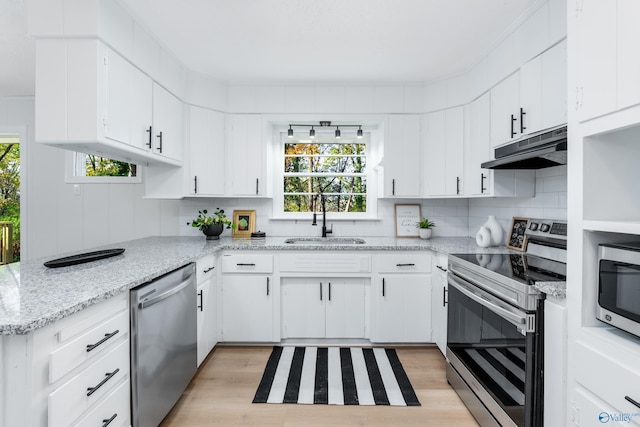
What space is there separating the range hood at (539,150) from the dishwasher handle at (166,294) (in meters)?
2.05

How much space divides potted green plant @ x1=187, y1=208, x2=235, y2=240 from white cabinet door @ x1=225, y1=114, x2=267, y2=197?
295 mm

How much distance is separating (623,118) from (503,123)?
1342 millimetres

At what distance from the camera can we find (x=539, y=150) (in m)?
1.52

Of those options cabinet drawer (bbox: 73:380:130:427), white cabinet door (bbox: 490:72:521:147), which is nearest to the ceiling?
white cabinet door (bbox: 490:72:521:147)

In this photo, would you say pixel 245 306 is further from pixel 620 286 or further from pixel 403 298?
pixel 620 286

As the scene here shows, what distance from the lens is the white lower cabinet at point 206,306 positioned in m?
2.28

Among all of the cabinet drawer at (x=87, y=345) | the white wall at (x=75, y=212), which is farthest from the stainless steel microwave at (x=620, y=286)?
the white wall at (x=75, y=212)

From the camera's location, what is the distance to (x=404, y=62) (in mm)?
2658

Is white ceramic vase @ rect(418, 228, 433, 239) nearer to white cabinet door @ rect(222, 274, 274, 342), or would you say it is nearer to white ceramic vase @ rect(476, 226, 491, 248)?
white ceramic vase @ rect(476, 226, 491, 248)

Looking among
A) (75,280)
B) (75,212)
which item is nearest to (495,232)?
(75,280)

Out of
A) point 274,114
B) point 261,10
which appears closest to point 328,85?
point 274,114

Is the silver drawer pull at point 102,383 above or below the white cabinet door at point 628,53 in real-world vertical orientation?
below

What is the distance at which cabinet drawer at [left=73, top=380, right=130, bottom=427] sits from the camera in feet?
3.92

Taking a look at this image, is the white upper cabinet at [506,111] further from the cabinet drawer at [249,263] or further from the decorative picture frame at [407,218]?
the cabinet drawer at [249,263]
